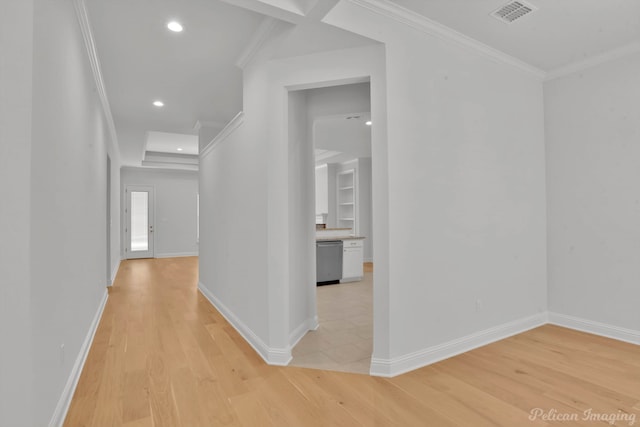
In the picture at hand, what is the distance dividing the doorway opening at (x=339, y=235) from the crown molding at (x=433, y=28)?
71 centimetres

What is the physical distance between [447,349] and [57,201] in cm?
304

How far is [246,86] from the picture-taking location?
3.28m

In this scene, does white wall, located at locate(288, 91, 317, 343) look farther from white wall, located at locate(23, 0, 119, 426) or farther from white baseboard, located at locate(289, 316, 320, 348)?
white wall, located at locate(23, 0, 119, 426)

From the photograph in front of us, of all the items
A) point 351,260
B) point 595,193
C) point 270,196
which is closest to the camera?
point 270,196

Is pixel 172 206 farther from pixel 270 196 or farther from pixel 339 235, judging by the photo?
pixel 270 196

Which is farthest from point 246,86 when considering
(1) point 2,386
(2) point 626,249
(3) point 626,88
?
(2) point 626,249

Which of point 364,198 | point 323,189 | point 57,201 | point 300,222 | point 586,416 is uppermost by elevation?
point 323,189

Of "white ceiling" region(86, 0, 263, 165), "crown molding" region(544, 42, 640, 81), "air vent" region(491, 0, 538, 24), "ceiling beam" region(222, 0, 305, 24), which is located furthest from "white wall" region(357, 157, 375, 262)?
"ceiling beam" region(222, 0, 305, 24)

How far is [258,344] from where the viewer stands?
9.70 ft

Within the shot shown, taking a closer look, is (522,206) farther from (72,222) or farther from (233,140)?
(72,222)

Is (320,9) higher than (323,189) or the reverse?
higher

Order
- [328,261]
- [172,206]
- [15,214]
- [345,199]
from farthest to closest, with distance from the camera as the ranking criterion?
[172,206]
[345,199]
[328,261]
[15,214]

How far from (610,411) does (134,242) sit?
35.4 feet

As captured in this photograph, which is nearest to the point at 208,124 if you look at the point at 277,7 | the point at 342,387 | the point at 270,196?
the point at 270,196
